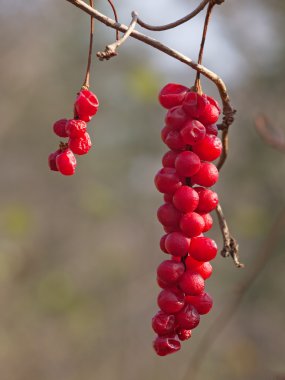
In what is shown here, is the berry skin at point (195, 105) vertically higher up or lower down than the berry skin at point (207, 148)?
higher up

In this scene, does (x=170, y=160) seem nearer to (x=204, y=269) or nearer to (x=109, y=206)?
(x=204, y=269)

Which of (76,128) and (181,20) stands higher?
(181,20)

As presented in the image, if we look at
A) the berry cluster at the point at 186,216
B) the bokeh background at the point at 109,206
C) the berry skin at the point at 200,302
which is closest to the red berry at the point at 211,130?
the berry cluster at the point at 186,216

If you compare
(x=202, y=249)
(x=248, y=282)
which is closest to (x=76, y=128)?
(x=202, y=249)

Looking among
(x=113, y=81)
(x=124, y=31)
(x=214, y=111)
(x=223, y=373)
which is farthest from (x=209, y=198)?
(x=113, y=81)

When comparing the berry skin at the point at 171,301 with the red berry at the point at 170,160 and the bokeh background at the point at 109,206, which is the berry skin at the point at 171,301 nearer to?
the red berry at the point at 170,160
